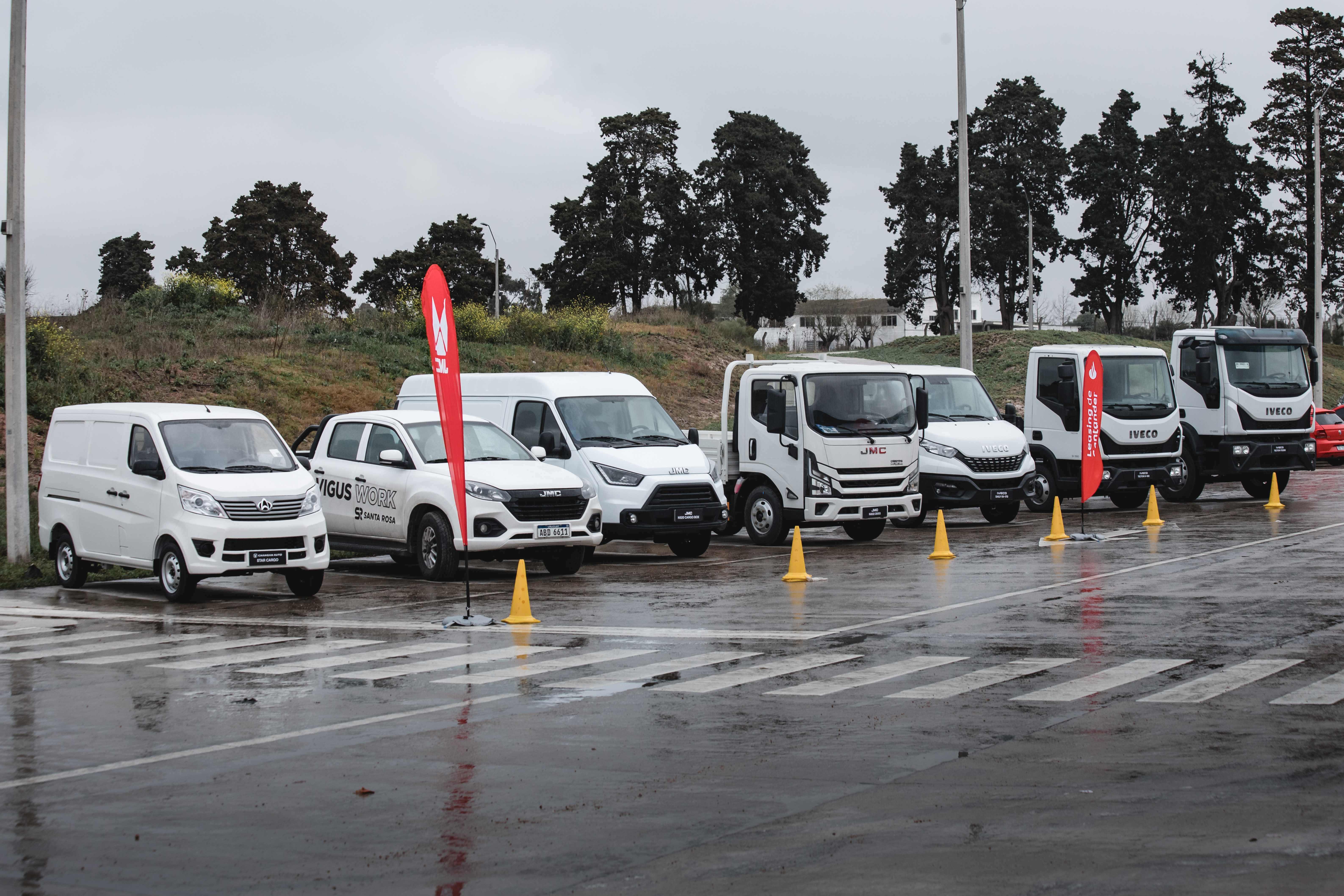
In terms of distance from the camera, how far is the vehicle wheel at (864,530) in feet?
74.5

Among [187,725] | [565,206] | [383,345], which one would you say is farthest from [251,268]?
[187,725]

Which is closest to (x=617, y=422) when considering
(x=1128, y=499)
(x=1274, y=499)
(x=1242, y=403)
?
(x=1128, y=499)

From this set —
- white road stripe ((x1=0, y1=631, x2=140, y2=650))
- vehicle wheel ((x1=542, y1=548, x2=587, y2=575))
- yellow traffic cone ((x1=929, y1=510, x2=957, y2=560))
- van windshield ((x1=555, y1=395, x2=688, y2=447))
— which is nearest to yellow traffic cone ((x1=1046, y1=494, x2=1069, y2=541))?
yellow traffic cone ((x1=929, y1=510, x2=957, y2=560))

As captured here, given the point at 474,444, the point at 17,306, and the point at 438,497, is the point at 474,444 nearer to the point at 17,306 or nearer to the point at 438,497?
the point at 438,497

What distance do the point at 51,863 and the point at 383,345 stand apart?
121 ft

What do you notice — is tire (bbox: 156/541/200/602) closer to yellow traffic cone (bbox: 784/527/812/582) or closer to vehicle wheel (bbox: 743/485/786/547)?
yellow traffic cone (bbox: 784/527/812/582)

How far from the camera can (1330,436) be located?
1642 inches

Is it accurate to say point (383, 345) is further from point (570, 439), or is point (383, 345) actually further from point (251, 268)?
point (251, 268)

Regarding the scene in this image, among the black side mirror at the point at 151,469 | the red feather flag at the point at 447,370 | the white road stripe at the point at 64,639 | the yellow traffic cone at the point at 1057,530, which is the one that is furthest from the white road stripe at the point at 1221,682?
the black side mirror at the point at 151,469

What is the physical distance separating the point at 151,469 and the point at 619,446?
6.19 metres

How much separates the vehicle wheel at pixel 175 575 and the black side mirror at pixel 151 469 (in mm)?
731

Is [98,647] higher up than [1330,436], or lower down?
lower down

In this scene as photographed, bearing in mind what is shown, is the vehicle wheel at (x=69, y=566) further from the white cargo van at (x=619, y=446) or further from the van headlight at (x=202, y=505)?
the white cargo van at (x=619, y=446)

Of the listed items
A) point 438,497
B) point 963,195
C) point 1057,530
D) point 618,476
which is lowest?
point 1057,530
